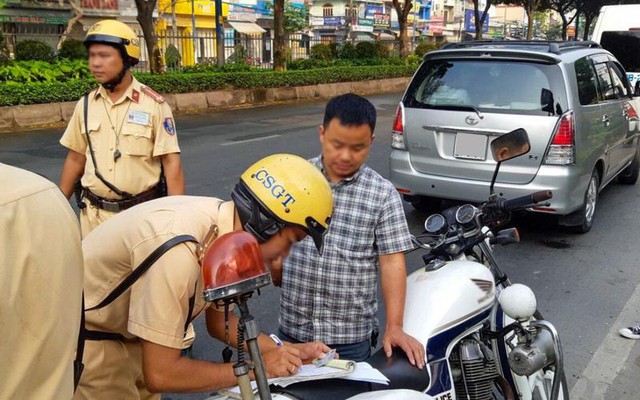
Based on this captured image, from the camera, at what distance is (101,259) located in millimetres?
1700

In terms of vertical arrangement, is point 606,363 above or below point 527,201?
below

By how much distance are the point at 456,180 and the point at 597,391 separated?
2.51m

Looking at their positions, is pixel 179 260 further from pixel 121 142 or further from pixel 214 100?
pixel 214 100

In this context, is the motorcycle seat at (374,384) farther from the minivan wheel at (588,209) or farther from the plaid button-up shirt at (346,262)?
the minivan wheel at (588,209)

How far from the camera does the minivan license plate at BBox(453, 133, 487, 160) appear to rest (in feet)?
17.6

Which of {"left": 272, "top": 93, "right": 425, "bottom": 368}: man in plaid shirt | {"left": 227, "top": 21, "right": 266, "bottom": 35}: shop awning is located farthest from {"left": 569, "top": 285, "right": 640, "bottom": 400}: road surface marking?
{"left": 227, "top": 21, "right": 266, "bottom": 35}: shop awning

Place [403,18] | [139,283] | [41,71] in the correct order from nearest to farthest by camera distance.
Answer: [139,283] → [41,71] → [403,18]

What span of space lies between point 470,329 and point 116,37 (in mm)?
2200

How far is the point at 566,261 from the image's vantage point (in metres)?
5.25

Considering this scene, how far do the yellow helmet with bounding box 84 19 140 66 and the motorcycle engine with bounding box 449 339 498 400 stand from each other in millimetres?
2173

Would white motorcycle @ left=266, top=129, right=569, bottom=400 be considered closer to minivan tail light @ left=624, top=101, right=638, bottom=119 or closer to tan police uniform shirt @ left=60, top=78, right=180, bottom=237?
tan police uniform shirt @ left=60, top=78, right=180, bottom=237

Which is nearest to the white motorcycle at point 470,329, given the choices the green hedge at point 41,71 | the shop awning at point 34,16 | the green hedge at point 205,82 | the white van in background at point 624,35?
the white van in background at point 624,35

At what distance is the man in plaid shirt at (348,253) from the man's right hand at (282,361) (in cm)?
51

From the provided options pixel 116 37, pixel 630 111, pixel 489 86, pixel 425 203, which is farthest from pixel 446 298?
pixel 630 111
